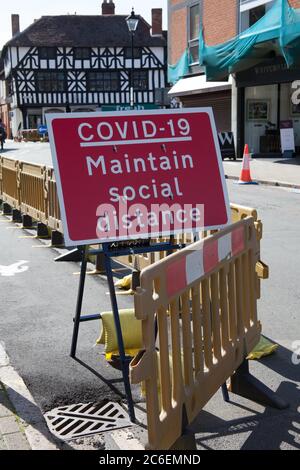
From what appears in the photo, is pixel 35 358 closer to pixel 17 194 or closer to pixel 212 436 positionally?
pixel 212 436

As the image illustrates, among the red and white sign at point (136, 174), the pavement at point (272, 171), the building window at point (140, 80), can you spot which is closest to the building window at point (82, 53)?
the building window at point (140, 80)

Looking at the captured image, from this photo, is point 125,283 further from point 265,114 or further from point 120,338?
point 265,114

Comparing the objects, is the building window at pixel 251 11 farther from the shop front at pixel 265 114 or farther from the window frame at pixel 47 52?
the window frame at pixel 47 52

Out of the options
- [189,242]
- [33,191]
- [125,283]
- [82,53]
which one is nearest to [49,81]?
[82,53]

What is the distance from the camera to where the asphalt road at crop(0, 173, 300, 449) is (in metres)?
3.56

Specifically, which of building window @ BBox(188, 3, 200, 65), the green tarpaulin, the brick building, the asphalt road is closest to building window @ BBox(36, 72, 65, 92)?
the brick building

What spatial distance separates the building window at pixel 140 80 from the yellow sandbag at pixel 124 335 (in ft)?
188

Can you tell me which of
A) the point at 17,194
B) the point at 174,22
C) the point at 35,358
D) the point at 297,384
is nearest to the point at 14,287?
the point at 35,358

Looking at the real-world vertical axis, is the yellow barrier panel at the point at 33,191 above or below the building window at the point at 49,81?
below

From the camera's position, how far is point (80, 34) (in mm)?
60625

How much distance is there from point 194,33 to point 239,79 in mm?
5374

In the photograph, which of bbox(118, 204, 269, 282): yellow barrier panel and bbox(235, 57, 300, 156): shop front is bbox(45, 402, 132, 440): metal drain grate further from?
bbox(235, 57, 300, 156): shop front

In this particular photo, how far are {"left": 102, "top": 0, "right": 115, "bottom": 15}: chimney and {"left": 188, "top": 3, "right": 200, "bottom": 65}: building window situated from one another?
42.0m

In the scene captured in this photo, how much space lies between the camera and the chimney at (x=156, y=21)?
61.2 m
